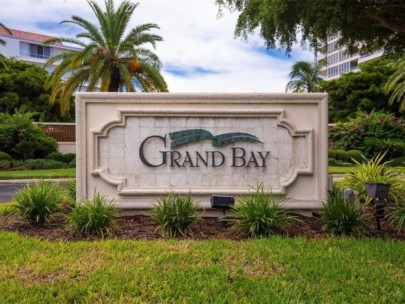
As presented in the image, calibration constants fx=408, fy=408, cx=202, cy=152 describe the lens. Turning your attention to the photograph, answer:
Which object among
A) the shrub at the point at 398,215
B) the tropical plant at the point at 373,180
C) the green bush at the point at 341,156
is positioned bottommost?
the shrub at the point at 398,215

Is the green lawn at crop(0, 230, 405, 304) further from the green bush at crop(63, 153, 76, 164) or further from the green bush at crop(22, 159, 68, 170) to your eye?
the green bush at crop(63, 153, 76, 164)

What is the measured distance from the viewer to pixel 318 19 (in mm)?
7793

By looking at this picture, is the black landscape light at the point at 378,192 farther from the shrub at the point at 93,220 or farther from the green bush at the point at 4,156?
the green bush at the point at 4,156

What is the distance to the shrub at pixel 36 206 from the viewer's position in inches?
274

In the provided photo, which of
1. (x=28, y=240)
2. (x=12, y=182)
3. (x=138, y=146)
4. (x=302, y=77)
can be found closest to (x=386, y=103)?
(x=302, y=77)

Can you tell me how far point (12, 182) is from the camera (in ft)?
54.4

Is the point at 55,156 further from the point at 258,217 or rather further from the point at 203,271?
the point at 203,271

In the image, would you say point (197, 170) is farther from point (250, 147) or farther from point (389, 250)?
point (389, 250)

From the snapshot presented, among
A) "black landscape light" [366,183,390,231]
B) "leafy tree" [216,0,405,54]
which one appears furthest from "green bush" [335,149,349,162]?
"black landscape light" [366,183,390,231]

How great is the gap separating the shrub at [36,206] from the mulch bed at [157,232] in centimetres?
14

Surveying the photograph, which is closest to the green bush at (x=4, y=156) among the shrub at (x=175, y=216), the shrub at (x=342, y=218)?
the shrub at (x=175, y=216)

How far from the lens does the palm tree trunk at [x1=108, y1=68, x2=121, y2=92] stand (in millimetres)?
23688

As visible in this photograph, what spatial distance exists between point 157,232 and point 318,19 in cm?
498

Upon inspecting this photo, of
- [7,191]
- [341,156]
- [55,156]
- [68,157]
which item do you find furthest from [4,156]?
[341,156]
